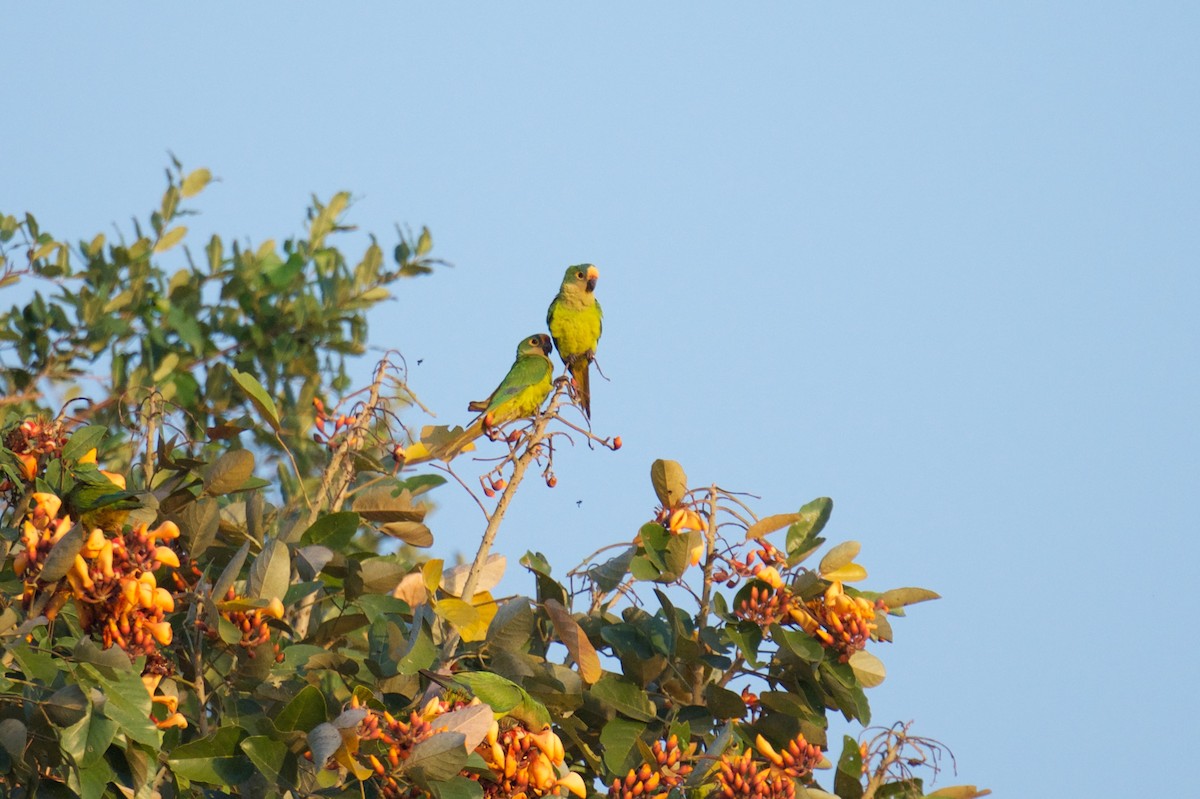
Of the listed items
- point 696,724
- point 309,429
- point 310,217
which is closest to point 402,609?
point 696,724

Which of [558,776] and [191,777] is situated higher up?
[558,776]

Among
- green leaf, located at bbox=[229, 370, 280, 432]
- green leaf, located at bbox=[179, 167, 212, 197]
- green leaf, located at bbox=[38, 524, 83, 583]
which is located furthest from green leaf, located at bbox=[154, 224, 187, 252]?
green leaf, located at bbox=[38, 524, 83, 583]

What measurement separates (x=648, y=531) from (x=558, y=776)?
2.08 feet

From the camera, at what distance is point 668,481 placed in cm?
310

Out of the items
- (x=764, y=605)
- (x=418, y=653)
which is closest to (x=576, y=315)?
(x=764, y=605)

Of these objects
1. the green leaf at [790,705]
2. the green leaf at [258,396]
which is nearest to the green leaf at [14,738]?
the green leaf at [258,396]

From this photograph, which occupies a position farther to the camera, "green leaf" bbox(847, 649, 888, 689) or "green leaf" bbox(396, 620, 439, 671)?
"green leaf" bbox(847, 649, 888, 689)

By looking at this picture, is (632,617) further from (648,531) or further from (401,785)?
(401,785)

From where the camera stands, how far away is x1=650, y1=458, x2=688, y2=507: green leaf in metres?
Result: 3.08

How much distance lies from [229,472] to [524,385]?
1329mm

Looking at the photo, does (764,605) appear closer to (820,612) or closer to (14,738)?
(820,612)

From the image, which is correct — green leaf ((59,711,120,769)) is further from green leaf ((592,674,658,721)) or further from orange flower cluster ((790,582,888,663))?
orange flower cluster ((790,582,888,663))

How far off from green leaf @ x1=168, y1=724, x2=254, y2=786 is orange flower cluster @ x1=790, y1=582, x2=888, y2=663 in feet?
4.04

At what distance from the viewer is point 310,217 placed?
6734mm
